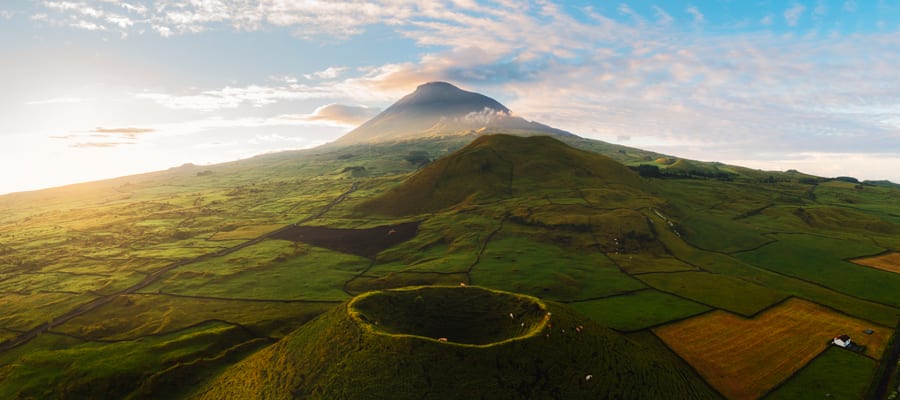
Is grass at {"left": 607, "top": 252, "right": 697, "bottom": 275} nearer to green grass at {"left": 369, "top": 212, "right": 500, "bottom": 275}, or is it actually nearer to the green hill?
green grass at {"left": 369, "top": 212, "right": 500, "bottom": 275}

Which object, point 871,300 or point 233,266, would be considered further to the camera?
point 233,266

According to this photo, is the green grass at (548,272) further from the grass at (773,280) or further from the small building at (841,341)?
the small building at (841,341)

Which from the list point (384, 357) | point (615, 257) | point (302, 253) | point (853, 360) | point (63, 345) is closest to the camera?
point (384, 357)

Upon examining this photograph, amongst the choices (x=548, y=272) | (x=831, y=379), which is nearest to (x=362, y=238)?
(x=548, y=272)

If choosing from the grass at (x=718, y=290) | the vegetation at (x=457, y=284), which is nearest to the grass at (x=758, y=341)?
the vegetation at (x=457, y=284)

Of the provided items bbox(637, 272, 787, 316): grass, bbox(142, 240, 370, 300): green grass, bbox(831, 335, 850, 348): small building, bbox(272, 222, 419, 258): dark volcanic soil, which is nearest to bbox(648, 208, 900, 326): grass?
bbox(637, 272, 787, 316): grass

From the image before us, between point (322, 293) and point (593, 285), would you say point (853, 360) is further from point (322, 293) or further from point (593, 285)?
point (322, 293)

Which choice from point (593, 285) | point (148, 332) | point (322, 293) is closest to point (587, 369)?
point (593, 285)
